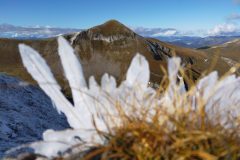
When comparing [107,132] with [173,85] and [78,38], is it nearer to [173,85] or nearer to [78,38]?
[173,85]

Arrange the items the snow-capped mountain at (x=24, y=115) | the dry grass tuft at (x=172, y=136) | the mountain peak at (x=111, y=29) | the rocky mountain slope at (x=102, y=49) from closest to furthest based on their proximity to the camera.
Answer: the dry grass tuft at (x=172, y=136) → the snow-capped mountain at (x=24, y=115) → the rocky mountain slope at (x=102, y=49) → the mountain peak at (x=111, y=29)

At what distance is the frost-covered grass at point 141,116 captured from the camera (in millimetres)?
→ 1301

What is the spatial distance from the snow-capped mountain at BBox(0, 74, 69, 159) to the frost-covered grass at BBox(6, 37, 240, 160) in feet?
6.12

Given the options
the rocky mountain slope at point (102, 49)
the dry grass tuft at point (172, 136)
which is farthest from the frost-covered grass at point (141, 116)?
the rocky mountain slope at point (102, 49)

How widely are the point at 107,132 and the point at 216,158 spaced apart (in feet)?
1.47

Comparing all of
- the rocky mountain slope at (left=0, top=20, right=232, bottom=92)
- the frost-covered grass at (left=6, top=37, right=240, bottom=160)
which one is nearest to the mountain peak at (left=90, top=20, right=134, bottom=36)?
the rocky mountain slope at (left=0, top=20, right=232, bottom=92)

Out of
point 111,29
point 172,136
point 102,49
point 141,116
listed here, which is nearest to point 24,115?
point 141,116

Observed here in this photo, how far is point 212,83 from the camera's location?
5.04 feet

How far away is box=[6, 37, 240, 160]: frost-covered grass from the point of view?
1.30 m

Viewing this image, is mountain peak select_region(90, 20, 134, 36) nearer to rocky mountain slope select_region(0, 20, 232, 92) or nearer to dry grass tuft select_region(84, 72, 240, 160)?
rocky mountain slope select_region(0, 20, 232, 92)

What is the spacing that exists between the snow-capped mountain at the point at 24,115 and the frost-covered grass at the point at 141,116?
1.87 metres

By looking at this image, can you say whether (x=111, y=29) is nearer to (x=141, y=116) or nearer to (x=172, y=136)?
(x=141, y=116)

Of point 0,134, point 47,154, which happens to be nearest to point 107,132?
point 47,154

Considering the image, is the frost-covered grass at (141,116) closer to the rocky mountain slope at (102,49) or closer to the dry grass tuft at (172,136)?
the dry grass tuft at (172,136)
